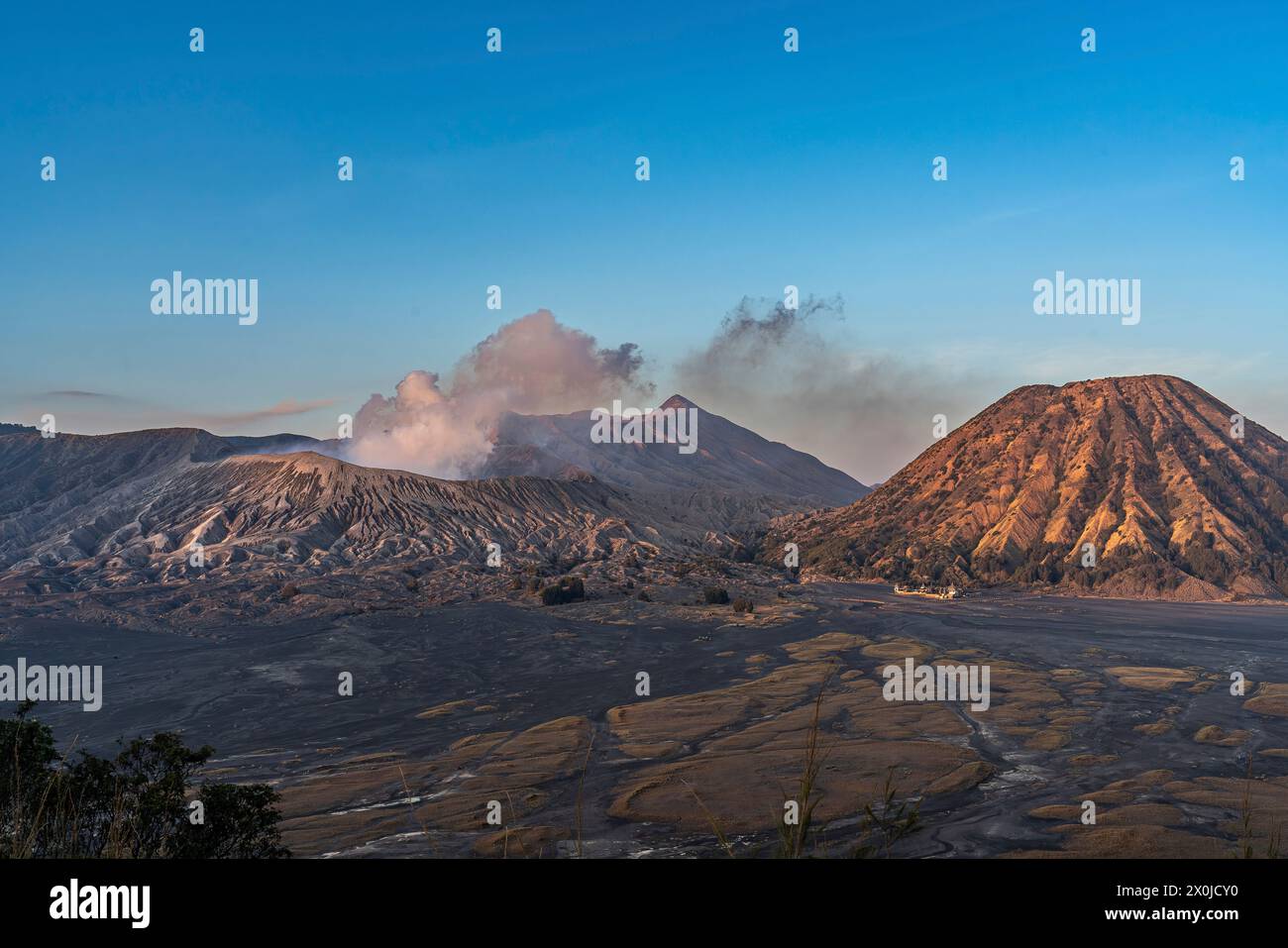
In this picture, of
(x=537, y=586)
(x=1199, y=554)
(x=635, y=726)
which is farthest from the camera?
(x=1199, y=554)

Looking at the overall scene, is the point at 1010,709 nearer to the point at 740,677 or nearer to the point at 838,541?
the point at 740,677

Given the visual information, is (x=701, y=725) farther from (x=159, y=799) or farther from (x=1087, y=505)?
(x=1087, y=505)

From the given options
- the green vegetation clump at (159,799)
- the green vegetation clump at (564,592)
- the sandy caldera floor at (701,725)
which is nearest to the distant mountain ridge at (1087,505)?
the sandy caldera floor at (701,725)

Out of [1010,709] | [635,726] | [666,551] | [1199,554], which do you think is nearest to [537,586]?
[666,551]

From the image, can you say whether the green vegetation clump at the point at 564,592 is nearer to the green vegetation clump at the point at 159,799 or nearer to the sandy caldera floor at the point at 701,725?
the sandy caldera floor at the point at 701,725

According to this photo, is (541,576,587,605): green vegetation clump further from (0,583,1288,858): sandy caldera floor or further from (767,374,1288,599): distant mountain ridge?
(767,374,1288,599): distant mountain ridge
